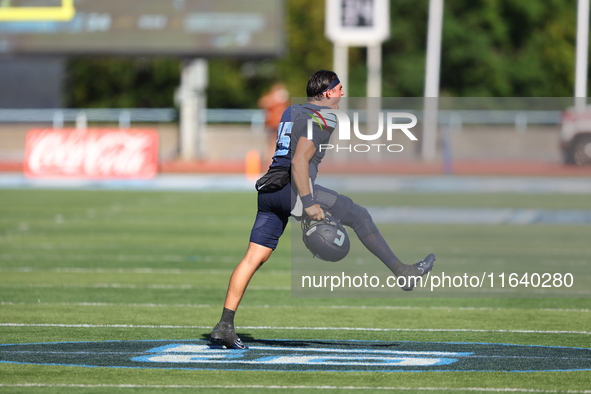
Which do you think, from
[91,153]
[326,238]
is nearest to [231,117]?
[91,153]

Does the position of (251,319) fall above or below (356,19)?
below

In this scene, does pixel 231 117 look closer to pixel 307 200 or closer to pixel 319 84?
pixel 319 84

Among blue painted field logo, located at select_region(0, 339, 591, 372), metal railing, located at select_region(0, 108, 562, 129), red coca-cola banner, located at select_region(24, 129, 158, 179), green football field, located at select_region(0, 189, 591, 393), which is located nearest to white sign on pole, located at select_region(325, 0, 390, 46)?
metal railing, located at select_region(0, 108, 562, 129)

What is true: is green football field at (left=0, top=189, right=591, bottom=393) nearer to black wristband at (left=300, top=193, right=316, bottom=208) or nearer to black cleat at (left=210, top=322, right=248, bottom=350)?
black cleat at (left=210, top=322, right=248, bottom=350)

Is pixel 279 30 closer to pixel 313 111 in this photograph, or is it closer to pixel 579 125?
pixel 579 125

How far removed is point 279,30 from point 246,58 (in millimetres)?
1186

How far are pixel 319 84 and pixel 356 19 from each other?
23.6 metres

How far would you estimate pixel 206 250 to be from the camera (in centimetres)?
1295

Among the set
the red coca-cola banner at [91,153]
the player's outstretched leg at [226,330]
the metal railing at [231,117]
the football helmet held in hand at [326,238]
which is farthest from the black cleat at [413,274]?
the metal railing at [231,117]

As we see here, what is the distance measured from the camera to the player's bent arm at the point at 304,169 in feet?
21.1

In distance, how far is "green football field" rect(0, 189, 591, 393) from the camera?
19.9ft

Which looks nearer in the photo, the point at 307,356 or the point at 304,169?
the point at 304,169

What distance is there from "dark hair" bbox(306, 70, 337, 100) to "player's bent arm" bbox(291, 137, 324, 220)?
0.37m

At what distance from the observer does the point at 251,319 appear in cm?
830
